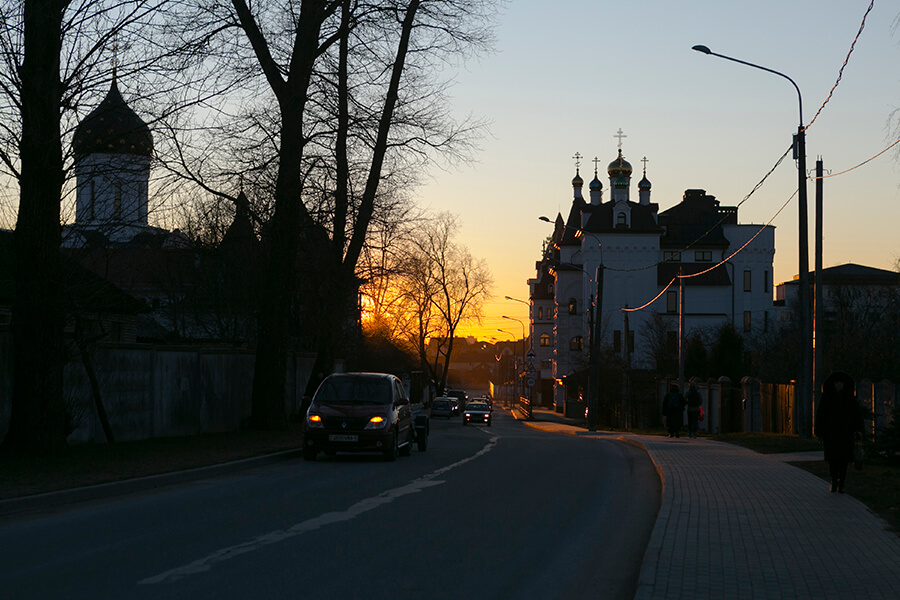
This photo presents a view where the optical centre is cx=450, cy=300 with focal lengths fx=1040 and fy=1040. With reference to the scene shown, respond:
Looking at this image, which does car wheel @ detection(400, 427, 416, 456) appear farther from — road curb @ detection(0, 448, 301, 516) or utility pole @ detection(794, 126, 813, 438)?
utility pole @ detection(794, 126, 813, 438)

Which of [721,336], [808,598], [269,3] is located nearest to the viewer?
[808,598]

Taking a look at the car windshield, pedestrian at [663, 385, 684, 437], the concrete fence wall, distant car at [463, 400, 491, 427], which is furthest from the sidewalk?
distant car at [463, 400, 491, 427]

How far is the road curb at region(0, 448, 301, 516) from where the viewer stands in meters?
11.7

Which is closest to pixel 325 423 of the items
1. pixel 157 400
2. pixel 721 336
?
pixel 157 400

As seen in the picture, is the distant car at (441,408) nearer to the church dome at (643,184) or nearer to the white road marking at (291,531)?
the church dome at (643,184)

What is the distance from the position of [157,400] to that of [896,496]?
50.7 ft

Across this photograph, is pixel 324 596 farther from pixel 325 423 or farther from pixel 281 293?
pixel 281 293

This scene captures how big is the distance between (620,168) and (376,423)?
7613 cm

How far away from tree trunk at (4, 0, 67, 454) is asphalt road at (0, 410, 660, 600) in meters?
3.63

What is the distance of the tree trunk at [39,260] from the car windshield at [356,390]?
5317 mm

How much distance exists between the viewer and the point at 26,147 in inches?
656

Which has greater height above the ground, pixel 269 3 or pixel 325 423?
pixel 269 3

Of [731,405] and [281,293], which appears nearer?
[281,293]

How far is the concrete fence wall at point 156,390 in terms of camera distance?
19844 mm
